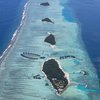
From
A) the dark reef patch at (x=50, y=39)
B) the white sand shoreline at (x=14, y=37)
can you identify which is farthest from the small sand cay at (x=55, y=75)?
the white sand shoreline at (x=14, y=37)

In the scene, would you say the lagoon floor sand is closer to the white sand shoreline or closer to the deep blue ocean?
the white sand shoreline

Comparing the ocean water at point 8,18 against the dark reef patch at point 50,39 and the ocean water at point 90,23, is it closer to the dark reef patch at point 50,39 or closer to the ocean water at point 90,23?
the dark reef patch at point 50,39

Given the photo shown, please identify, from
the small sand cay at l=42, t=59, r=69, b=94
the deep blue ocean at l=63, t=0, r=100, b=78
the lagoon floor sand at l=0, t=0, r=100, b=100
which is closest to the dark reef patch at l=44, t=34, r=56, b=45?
the lagoon floor sand at l=0, t=0, r=100, b=100

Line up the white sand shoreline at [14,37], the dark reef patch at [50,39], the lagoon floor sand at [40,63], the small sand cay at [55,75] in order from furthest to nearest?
the dark reef patch at [50,39] → the white sand shoreline at [14,37] → the small sand cay at [55,75] → the lagoon floor sand at [40,63]

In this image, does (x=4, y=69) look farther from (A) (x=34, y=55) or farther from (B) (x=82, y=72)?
(B) (x=82, y=72)

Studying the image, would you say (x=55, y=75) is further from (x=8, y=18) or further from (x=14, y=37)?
(x=8, y=18)

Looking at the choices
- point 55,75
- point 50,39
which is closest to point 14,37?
point 50,39

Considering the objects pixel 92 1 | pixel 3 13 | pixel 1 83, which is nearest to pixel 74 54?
pixel 1 83
